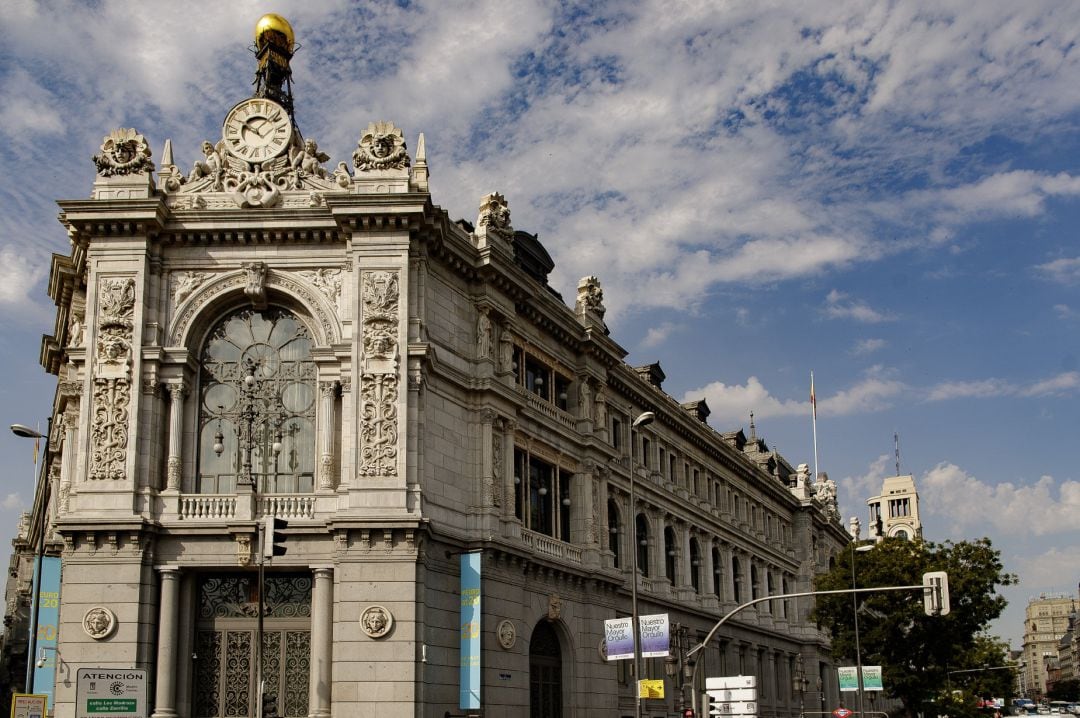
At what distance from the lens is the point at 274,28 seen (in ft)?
162

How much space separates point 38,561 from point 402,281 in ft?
46.9

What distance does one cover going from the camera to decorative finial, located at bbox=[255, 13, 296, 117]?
161 ft

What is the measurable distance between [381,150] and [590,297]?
17.5 m

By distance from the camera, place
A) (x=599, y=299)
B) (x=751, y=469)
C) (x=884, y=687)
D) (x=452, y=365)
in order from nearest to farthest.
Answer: (x=452, y=365), (x=599, y=299), (x=884, y=687), (x=751, y=469)

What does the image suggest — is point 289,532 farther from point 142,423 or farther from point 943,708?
point 943,708

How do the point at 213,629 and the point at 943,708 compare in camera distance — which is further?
the point at 943,708

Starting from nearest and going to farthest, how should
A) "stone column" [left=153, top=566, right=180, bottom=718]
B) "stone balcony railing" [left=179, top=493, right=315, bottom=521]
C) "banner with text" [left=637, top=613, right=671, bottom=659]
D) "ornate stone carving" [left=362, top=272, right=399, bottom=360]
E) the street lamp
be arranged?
"stone column" [left=153, top=566, right=180, bottom=718], "stone balcony railing" [left=179, top=493, right=315, bottom=521], "ornate stone carving" [left=362, top=272, right=399, bottom=360], "banner with text" [left=637, top=613, right=671, bottom=659], the street lamp

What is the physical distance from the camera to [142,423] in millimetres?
39594

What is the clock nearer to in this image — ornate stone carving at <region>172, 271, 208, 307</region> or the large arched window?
ornate stone carving at <region>172, 271, 208, 307</region>

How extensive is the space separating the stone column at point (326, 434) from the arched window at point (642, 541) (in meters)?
24.8

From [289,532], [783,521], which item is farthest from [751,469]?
[289,532]

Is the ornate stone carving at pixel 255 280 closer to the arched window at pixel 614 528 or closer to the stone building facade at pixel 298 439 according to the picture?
the stone building facade at pixel 298 439

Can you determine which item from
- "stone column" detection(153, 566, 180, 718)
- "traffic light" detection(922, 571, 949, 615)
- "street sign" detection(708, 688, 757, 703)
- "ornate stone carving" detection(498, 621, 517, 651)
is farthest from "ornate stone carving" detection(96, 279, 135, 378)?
"traffic light" detection(922, 571, 949, 615)

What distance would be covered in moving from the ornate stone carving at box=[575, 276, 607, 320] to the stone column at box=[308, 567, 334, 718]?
844 inches
